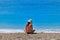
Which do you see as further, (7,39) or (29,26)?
(29,26)

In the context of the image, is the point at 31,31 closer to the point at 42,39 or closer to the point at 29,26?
the point at 29,26

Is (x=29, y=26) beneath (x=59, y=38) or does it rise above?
above

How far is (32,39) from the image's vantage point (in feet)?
36.6

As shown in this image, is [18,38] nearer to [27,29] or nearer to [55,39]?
[55,39]

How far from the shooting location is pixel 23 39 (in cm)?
1124

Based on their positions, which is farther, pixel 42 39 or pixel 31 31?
pixel 31 31

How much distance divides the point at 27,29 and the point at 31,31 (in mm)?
343

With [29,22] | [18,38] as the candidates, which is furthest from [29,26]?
[18,38]

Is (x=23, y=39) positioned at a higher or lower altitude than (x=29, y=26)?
lower

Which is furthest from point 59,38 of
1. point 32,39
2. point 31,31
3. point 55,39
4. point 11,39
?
point 31,31

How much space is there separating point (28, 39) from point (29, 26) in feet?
11.7

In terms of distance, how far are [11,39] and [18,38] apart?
1.39ft

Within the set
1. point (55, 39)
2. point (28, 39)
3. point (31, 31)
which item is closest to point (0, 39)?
point (28, 39)

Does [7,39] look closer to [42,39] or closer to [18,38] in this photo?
→ [18,38]
